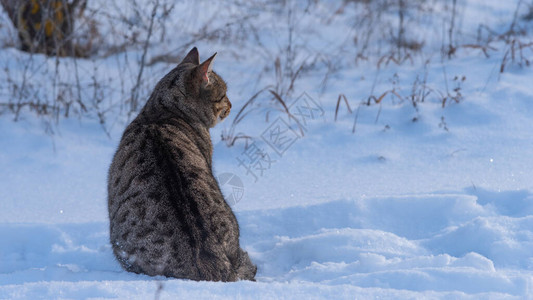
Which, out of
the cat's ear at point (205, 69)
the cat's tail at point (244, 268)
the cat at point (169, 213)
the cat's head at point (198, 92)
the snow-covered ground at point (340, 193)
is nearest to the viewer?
the snow-covered ground at point (340, 193)

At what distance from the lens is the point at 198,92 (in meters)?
3.74

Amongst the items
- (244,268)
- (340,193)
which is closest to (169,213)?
(244,268)

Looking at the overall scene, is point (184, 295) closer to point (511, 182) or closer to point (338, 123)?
point (511, 182)

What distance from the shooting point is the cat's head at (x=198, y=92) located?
368 centimetres

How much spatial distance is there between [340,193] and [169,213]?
5.90 ft

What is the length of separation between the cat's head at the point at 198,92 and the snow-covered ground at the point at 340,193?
2.33ft

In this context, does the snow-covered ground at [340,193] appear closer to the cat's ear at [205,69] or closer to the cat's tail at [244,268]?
the cat's tail at [244,268]

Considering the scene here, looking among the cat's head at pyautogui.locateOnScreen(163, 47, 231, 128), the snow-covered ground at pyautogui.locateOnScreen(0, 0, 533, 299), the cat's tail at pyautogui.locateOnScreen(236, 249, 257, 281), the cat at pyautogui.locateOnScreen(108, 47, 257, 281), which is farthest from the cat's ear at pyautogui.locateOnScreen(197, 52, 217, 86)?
the cat's tail at pyautogui.locateOnScreen(236, 249, 257, 281)

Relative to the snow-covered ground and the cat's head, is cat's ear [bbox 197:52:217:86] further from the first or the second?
the snow-covered ground

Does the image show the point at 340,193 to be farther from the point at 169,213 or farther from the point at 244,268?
the point at 169,213

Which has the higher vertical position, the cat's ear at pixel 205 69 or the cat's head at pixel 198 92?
the cat's ear at pixel 205 69

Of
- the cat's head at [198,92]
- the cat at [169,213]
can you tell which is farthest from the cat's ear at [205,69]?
the cat at [169,213]

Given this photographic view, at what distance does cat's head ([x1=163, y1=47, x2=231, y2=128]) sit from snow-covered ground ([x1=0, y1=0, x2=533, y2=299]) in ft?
2.33

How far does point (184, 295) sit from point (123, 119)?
142 inches
